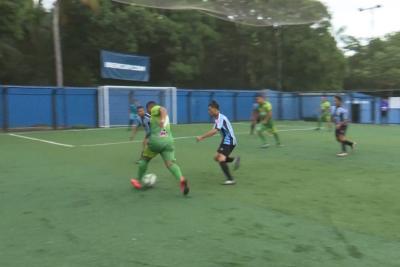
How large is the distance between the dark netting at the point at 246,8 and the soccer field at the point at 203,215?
145 inches

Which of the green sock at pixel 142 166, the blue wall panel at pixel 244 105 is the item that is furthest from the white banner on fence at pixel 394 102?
the green sock at pixel 142 166

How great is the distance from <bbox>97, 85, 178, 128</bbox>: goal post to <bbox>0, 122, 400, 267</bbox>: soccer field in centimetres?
1556

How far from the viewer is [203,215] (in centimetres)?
721

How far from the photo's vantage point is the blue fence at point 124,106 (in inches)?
1029

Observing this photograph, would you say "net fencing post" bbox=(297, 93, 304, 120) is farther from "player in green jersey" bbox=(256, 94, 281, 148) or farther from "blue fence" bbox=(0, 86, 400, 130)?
"player in green jersey" bbox=(256, 94, 281, 148)

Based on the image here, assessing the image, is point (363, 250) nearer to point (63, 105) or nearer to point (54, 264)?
point (54, 264)

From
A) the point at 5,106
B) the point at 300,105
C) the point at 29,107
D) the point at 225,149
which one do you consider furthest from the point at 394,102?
the point at 225,149

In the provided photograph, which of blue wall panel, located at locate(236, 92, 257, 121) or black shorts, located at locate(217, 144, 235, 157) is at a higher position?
blue wall panel, located at locate(236, 92, 257, 121)

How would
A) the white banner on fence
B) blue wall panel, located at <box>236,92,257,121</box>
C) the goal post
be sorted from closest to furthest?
the goal post < the white banner on fence < blue wall panel, located at <box>236,92,257,121</box>

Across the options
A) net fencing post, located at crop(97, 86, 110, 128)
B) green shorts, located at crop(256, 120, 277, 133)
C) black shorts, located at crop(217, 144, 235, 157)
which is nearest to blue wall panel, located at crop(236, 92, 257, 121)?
net fencing post, located at crop(97, 86, 110, 128)

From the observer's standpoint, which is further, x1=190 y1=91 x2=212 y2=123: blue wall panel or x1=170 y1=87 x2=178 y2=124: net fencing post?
x1=190 y1=91 x2=212 y2=123: blue wall panel

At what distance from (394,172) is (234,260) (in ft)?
23.5

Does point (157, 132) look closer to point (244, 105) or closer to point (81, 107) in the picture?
point (81, 107)

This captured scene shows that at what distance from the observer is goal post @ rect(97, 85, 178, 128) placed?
28969 millimetres
